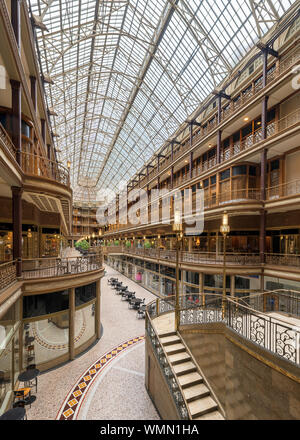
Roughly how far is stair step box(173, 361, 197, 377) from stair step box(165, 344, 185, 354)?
0.51m

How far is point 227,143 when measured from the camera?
1889 cm

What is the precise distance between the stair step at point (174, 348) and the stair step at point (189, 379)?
934 mm

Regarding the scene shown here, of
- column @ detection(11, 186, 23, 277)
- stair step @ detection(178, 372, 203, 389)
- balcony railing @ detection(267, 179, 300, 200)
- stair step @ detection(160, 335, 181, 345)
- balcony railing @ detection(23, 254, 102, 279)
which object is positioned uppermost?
balcony railing @ detection(267, 179, 300, 200)

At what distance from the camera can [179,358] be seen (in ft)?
29.7

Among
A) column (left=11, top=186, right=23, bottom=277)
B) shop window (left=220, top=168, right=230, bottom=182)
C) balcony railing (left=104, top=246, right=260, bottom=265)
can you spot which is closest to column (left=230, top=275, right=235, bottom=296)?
balcony railing (left=104, top=246, right=260, bottom=265)

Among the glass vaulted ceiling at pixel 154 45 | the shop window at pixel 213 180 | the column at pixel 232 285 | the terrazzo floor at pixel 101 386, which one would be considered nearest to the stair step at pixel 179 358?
the terrazzo floor at pixel 101 386

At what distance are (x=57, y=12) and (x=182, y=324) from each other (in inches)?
1024

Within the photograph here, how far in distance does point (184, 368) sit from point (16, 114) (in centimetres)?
1222

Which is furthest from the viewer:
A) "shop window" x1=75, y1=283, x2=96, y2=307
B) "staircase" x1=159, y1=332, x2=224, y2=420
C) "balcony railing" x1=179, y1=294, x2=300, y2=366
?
"shop window" x1=75, y1=283, x2=96, y2=307

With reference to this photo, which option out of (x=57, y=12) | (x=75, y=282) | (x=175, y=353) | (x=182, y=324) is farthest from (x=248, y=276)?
(x=57, y=12)

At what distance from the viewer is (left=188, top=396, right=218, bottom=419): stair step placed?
732 cm

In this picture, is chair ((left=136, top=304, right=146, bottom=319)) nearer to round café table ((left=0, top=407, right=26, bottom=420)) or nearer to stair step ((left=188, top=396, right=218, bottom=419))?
stair step ((left=188, top=396, right=218, bottom=419))

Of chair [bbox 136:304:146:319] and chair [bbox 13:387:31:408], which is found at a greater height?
chair [bbox 13:387:31:408]

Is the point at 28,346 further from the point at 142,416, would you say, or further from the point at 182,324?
the point at 182,324
